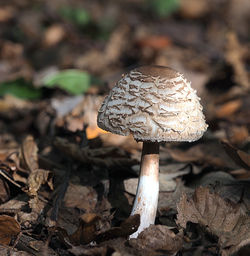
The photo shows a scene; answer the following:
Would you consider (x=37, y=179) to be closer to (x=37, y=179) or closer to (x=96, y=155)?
(x=37, y=179)

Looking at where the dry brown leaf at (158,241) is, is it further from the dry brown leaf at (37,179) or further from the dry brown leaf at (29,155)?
the dry brown leaf at (29,155)

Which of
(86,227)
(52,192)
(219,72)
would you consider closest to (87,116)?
(52,192)

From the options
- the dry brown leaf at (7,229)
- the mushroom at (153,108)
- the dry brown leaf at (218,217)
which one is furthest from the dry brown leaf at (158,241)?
the dry brown leaf at (7,229)

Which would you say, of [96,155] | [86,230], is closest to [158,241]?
[86,230]

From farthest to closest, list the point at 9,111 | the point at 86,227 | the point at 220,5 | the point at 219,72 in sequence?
the point at 220,5 < the point at 219,72 < the point at 9,111 < the point at 86,227

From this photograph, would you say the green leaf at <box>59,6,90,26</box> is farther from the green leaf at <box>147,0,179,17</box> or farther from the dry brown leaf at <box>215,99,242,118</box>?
the dry brown leaf at <box>215,99,242,118</box>

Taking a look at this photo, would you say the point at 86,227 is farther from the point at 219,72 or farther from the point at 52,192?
the point at 219,72

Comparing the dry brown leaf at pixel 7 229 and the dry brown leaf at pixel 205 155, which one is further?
the dry brown leaf at pixel 205 155
